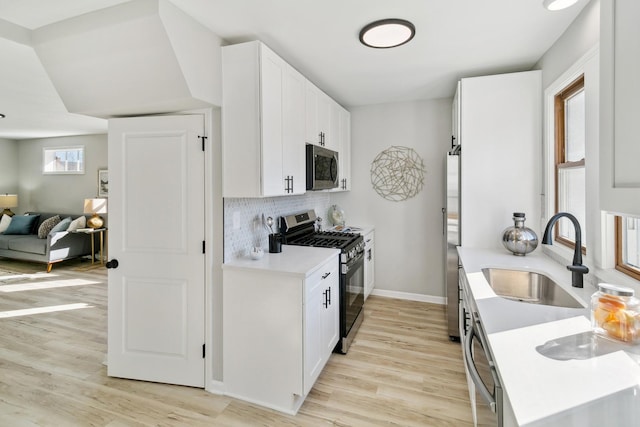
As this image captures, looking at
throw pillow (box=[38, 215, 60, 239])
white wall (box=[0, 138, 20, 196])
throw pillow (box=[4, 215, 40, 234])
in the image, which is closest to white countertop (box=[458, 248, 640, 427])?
throw pillow (box=[38, 215, 60, 239])

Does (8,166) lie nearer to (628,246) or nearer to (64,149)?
(64,149)

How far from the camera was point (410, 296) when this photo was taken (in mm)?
4094

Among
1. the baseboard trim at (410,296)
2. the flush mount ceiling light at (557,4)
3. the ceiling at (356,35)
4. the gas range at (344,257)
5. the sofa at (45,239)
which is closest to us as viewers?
the flush mount ceiling light at (557,4)

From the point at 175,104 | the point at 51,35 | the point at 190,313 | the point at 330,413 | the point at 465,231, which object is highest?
the point at 51,35

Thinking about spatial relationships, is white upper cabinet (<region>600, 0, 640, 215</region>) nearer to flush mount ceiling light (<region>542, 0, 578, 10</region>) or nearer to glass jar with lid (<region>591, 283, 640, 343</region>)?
glass jar with lid (<region>591, 283, 640, 343</region>)

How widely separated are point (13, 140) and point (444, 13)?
29.3 ft

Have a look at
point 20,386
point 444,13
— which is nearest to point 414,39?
point 444,13

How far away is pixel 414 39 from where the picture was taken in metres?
2.30

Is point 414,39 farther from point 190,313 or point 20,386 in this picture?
point 20,386

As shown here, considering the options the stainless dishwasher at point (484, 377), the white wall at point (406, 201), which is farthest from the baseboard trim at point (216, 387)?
the white wall at point (406, 201)

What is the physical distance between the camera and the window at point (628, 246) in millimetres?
1575

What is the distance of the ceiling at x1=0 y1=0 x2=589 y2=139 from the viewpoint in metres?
1.86

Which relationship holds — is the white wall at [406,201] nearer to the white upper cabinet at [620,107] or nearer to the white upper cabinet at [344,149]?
the white upper cabinet at [344,149]

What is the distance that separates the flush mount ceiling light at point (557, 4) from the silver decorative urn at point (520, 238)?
1.35 m
